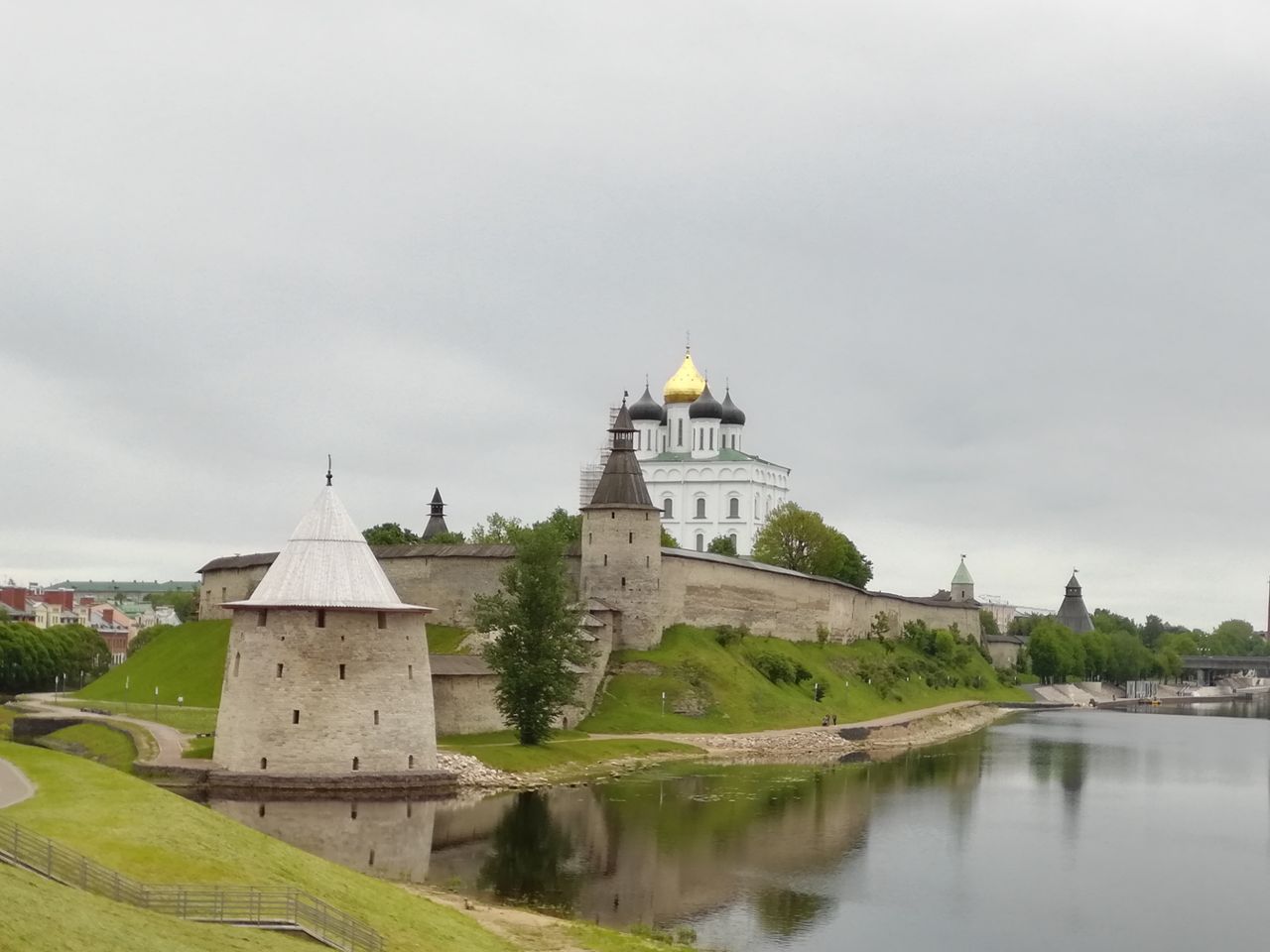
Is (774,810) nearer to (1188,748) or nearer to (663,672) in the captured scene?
(663,672)

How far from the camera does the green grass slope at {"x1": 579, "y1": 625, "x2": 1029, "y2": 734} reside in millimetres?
50844

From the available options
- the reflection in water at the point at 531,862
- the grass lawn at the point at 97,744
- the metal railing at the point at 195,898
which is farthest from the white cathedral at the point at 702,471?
the metal railing at the point at 195,898

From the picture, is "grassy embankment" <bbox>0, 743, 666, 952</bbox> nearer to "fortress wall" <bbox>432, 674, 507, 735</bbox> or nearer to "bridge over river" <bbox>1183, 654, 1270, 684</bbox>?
"fortress wall" <bbox>432, 674, 507, 735</bbox>

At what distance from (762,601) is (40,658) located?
3596 cm

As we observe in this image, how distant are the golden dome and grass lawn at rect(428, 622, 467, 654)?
51300 millimetres

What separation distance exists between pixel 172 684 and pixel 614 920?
33.9m

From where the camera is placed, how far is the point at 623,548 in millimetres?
54875

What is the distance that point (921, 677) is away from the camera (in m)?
75.8

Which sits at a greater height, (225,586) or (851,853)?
(225,586)

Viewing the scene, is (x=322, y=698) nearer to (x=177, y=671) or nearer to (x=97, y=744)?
(x=97, y=744)

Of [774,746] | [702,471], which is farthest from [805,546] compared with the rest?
[774,746]

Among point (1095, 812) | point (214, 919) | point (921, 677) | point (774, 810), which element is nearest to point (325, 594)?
point (774, 810)

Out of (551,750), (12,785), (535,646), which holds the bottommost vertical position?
(12,785)

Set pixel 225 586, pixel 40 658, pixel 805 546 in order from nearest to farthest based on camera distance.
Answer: pixel 225 586 → pixel 40 658 → pixel 805 546
